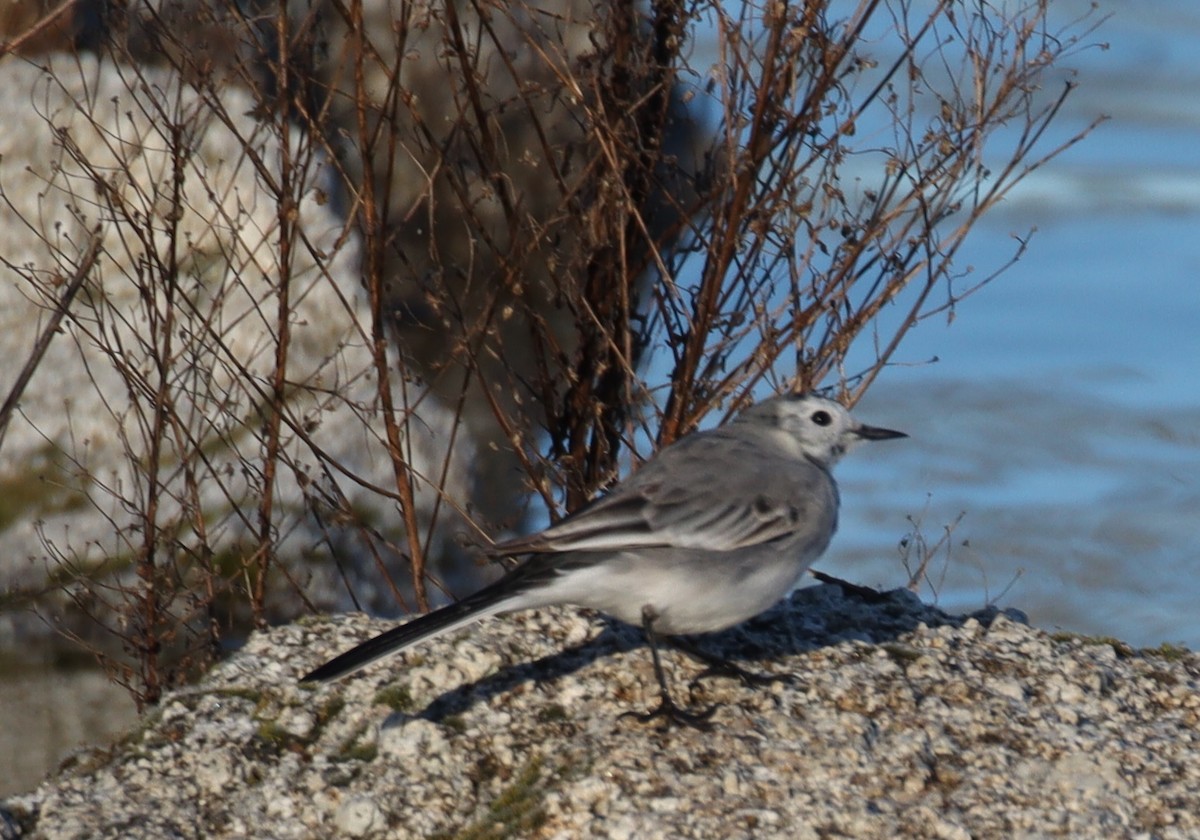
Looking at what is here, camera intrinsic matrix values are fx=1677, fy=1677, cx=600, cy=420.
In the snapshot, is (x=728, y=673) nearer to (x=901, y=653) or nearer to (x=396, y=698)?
(x=901, y=653)

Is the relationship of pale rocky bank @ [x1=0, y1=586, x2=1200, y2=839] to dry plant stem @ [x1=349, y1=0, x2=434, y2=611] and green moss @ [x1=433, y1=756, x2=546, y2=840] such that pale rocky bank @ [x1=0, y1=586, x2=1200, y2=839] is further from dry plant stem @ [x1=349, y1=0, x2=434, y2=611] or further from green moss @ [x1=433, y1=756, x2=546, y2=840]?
dry plant stem @ [x1=349, y1=0, x2=434, y2=611]

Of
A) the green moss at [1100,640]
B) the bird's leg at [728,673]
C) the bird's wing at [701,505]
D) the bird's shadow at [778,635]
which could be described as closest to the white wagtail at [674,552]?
the bird's wing at [701,505]

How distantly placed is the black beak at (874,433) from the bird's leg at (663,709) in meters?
0.98

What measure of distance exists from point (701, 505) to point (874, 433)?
75 cm

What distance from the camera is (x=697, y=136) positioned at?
6262 millimetres

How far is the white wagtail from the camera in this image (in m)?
3.95

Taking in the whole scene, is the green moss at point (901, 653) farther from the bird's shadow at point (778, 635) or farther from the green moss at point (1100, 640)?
the green moss at point (1100, 640)

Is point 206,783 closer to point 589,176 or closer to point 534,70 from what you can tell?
point 589,176

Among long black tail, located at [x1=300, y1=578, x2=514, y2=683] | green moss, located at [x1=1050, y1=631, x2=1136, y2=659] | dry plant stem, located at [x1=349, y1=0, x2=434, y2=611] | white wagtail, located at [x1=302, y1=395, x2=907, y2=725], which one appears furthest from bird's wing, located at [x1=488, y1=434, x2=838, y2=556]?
dry plant stem, located at [x1=349, y1=0, x2=434, y2=611]

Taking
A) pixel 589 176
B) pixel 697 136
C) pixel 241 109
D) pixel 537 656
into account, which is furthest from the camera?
pixel 241 109

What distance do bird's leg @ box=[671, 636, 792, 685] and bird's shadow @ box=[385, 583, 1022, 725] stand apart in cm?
12

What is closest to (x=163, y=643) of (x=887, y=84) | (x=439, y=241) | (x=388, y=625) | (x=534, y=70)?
(x=388, y=625)

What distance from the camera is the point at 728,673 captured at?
13.9 ft

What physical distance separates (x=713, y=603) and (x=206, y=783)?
1276 millimetres
